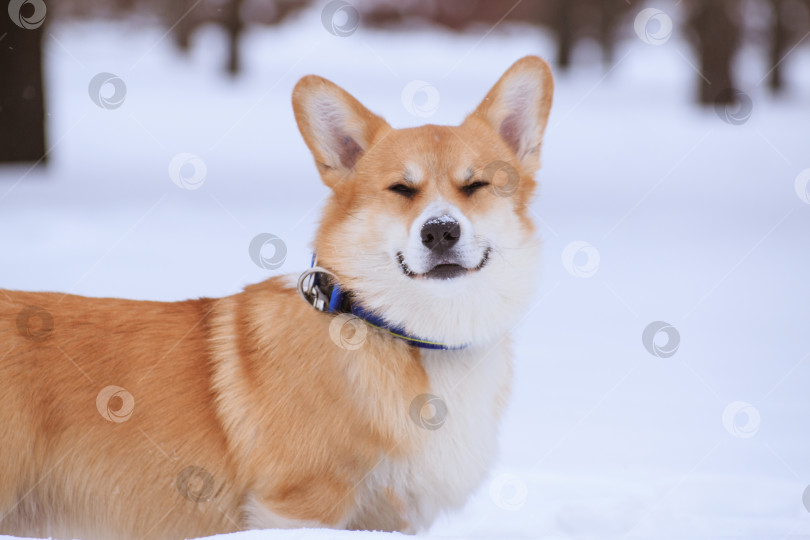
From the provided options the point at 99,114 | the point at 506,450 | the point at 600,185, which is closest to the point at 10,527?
the point at 506,450

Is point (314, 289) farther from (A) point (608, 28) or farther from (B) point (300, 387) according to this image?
(A) point (608, 28)

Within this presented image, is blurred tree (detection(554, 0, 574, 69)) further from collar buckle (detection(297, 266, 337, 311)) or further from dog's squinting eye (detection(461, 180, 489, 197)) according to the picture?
collar buckle (detection(297, 266, 337, 311))

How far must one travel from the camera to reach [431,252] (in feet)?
7.73

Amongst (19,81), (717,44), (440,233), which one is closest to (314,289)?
(440,233)

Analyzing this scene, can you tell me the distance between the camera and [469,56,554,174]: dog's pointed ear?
268 cm

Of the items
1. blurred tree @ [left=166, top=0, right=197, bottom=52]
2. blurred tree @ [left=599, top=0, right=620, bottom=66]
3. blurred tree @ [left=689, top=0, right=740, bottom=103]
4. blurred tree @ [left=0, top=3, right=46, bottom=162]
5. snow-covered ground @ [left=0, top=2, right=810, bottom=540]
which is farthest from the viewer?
blurred tree @ [left=166, top=0, right=197, bottom=52]

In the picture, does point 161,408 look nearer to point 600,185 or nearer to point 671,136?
point 600,185

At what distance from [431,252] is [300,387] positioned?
0.54 m

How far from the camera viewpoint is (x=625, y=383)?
13.4 feet

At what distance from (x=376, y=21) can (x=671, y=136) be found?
20900 millimetres

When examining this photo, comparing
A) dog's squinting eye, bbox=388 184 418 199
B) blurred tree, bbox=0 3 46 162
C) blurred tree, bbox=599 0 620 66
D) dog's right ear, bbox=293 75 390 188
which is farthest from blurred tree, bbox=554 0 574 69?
dog's squinting eye, bbox=388 184 418 199

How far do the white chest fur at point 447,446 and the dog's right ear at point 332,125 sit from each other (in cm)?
72

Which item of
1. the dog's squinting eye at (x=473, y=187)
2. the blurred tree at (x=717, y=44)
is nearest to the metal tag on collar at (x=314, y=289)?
the dog's squinting eye at (x=473, y=187)

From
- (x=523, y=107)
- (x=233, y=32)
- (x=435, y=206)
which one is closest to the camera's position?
(x=435, y=206)
